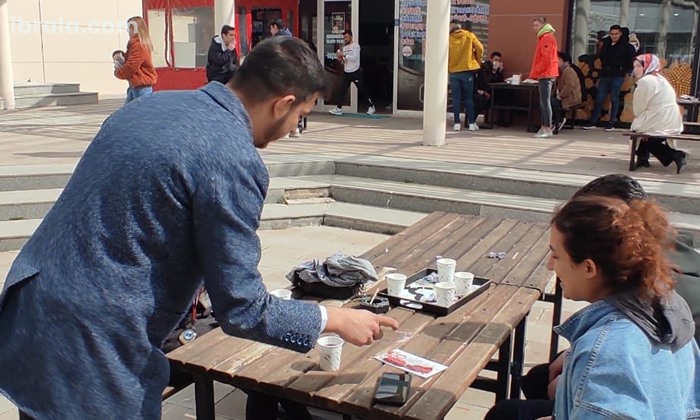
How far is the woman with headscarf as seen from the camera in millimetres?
7371

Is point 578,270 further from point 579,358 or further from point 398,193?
point 398,193

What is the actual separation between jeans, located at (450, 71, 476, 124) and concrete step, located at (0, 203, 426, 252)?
426 centimetres

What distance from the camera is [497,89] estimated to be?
10.9 m

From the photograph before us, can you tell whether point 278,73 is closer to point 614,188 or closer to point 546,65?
point 614,188

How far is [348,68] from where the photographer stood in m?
12.4

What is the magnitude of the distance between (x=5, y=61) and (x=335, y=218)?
29.9 ft

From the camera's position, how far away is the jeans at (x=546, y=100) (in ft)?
31.8

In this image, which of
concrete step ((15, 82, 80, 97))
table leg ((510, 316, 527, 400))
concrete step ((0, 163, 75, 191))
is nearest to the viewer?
table leg ((510, 316, 527, 400))

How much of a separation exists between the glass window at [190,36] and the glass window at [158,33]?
263 mm

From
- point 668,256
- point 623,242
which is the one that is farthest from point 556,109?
point 623,242

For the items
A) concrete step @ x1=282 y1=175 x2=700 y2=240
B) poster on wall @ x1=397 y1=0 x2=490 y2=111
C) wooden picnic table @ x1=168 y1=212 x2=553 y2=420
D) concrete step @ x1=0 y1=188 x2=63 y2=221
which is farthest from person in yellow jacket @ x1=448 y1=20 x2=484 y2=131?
wooden picnic table @ x1=168 y1=212 x2=553 y2=420

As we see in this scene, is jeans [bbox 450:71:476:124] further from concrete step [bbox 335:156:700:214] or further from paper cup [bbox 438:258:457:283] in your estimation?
paper cup [bbox 438:258:457:283]

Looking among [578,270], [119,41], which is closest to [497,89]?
[578,270]

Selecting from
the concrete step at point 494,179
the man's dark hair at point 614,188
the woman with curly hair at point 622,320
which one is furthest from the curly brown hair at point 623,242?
the concrete step at point 494,179
